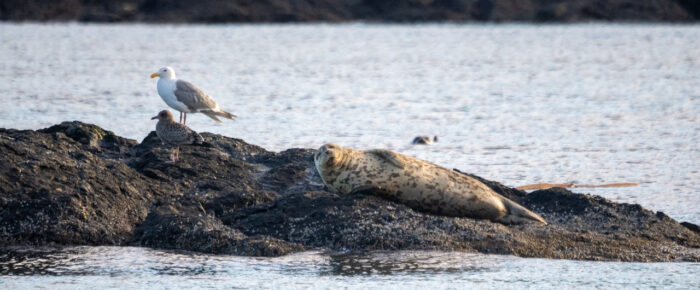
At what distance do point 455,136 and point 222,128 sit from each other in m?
3.35

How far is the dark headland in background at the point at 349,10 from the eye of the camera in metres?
54.8

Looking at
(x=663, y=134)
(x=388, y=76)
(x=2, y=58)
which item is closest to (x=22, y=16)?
(x=2, y=58)

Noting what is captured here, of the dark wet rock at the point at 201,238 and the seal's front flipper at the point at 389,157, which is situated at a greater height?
the seal's front flipper at the point at 389,157

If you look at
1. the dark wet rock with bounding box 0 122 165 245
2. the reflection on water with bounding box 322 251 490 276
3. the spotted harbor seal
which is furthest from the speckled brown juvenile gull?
the reflection on water with bounding box 322 251 490 276

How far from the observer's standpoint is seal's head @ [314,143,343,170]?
6.91m

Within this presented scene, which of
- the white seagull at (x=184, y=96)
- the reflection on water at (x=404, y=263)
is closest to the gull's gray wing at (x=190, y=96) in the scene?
the white seagull at (x=184, y=96)

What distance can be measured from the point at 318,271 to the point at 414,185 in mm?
1339

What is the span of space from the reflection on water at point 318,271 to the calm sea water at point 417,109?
0.06 ft

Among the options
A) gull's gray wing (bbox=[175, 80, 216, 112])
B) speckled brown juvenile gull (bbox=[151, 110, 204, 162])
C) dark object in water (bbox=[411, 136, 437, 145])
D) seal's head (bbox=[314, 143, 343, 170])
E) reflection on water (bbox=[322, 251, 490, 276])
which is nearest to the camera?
reflection on water (bbox=[322, 251, 490, 276])

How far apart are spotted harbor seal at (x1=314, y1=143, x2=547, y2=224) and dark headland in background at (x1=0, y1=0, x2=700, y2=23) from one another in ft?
161

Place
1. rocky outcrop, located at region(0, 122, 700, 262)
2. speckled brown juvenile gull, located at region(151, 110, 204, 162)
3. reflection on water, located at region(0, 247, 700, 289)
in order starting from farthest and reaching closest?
speckled brown juvenile gull, located at region(151, 110, 204, 162)
rocky outcrop, located at region(0, 122, 700, 262)
reflection on water, located at region(0, 247, 700, 289)

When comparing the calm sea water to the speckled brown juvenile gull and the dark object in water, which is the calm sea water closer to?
the dark object in water

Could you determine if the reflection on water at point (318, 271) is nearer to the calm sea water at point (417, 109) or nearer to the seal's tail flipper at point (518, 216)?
the calm sea water at point (417, 109)

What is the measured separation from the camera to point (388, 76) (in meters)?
27.0
